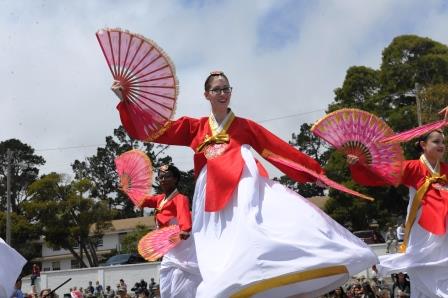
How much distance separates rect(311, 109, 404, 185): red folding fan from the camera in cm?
649

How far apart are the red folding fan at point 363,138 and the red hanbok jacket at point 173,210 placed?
162 centimetres

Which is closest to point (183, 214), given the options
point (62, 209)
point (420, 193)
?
point (420, 193)

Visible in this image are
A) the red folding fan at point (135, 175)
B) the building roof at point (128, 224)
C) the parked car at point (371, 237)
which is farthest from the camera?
the building roof at point (128, 224)

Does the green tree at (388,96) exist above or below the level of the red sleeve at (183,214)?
above

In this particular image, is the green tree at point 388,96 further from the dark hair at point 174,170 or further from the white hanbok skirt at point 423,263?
the white hanbok skirt at point 423,263

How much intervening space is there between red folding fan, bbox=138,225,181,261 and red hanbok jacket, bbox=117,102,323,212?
4.81 feet

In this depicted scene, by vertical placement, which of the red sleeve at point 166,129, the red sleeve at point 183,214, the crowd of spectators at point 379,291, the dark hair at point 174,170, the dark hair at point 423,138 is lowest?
the crowd of spectators at point 379,291

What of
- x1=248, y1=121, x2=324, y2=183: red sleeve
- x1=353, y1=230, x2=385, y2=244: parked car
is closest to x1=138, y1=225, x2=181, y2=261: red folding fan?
x1=248, y1=121, x2=324, y2=183: red sleeve

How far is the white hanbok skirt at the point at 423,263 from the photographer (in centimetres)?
638

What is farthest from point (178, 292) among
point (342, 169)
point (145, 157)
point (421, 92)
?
point (342, 169)

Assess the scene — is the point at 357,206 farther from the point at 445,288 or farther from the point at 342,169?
the point at 445,288

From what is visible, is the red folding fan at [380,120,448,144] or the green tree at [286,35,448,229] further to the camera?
the green tree at [286,35,448,229]

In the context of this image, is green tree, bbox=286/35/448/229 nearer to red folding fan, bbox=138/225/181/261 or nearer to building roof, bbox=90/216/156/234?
building roof, bbox=90/216/156/234

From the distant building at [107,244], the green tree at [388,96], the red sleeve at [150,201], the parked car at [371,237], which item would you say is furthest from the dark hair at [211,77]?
the distant building at [107,244]
